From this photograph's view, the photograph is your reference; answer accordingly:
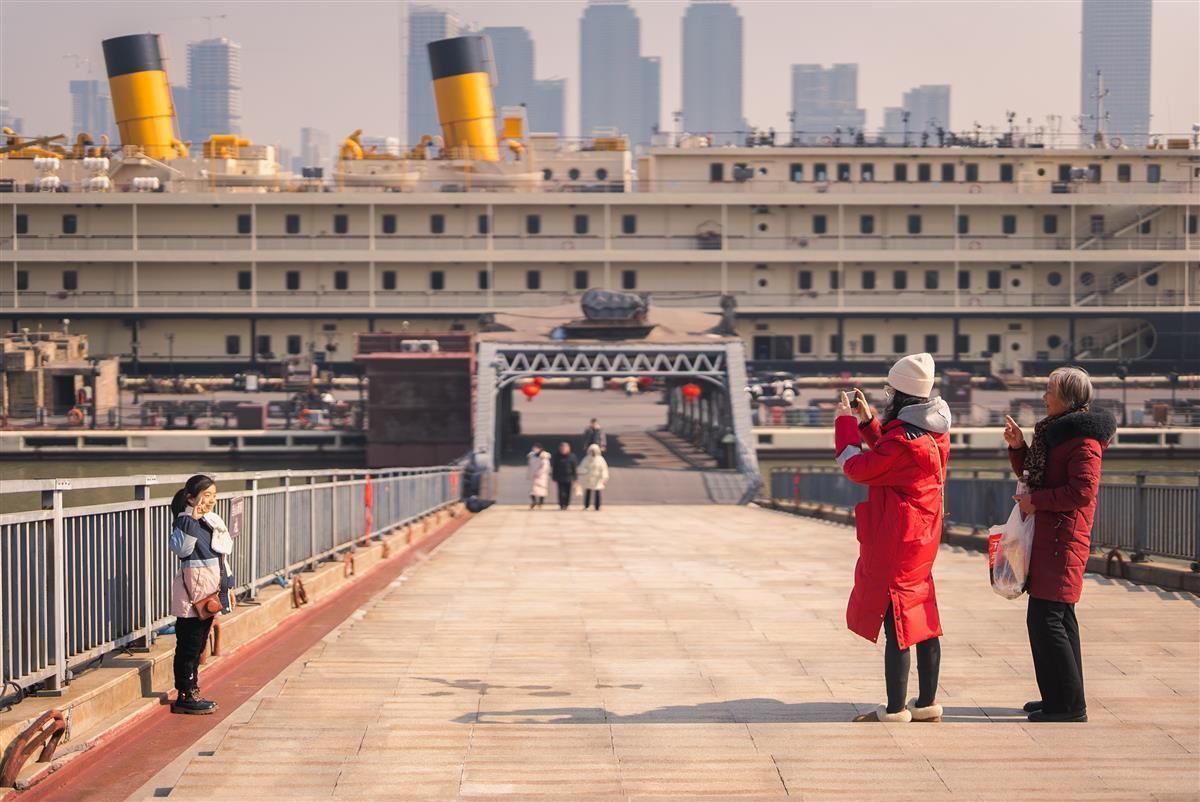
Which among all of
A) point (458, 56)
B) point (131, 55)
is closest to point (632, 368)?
point (458, 56)

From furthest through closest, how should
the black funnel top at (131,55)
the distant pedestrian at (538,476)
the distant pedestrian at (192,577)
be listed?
the black funnel top at (131,55)
the distant pedestrian at (538,476)
the distant pedestrian at (192,577)

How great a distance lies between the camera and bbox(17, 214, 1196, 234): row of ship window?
77.9 meters

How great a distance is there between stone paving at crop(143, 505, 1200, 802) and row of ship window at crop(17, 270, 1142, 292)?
64.3m

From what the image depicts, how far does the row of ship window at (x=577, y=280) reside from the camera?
78.1 metres

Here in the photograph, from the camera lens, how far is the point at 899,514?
7.59 metres

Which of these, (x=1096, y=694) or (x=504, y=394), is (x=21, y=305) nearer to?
(x=504, y=394)

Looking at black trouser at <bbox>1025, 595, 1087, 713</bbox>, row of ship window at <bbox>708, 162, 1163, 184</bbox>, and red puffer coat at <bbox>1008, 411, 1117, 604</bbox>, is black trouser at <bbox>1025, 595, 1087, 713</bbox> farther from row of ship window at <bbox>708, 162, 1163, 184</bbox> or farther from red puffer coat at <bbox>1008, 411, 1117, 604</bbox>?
row of ship window at <bbox>708, 162, 1163, 184</bbox>

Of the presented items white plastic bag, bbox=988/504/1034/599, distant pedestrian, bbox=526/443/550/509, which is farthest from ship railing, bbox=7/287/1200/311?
white plastic bag, bbox=988/504/1034/599

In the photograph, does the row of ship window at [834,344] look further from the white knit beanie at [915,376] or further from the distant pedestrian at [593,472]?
the white knit beanie at [915,376]

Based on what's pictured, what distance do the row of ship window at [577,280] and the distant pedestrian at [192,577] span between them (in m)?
70.0

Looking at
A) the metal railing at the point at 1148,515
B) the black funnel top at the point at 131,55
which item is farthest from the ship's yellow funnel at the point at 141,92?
the metal railing at the point at 1148,515

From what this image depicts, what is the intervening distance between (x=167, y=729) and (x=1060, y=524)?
14.7 ft

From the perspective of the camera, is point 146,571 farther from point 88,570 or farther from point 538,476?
Result: point 538,476

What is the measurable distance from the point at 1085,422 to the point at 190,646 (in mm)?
4545
